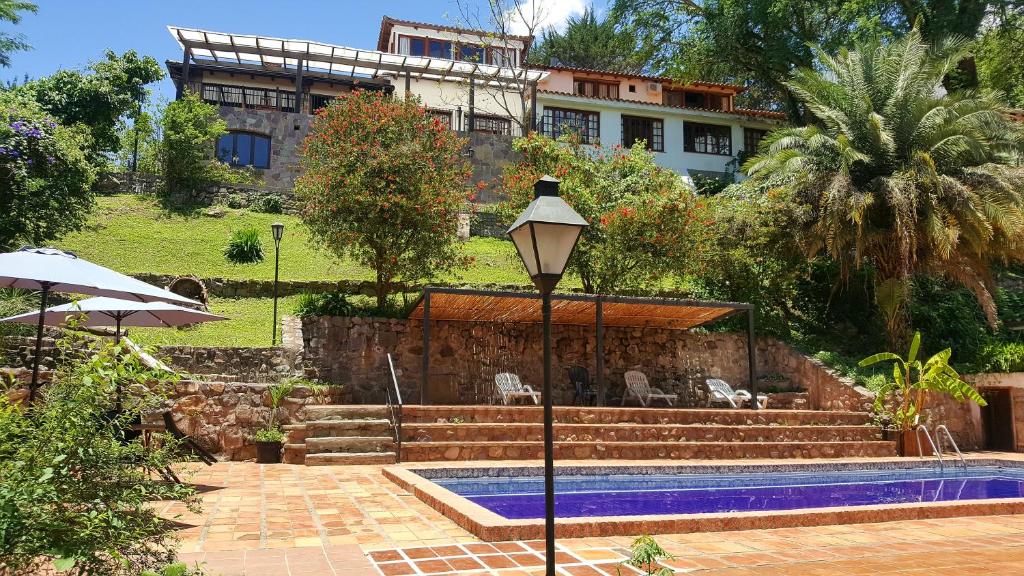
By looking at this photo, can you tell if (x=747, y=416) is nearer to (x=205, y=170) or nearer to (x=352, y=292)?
(x=352, y=292)

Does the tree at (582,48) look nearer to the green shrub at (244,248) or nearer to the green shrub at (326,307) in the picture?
the green shrub at (244,248)

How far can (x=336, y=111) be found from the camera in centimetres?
1541

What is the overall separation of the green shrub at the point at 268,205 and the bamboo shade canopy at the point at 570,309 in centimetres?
1264

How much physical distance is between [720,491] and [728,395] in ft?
18.4

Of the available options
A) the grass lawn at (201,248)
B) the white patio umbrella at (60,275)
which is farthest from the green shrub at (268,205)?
the white patio umbrella at (60,275)

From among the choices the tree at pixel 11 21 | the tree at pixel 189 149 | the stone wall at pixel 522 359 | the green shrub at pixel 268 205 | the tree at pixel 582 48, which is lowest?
the stone wall at pixel 522 359

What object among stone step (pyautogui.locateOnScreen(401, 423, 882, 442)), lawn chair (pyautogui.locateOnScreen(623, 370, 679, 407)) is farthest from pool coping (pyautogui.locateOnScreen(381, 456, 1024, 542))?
lawn chair (pyautogui.locateOnScreen(623, 370, 679, 407))

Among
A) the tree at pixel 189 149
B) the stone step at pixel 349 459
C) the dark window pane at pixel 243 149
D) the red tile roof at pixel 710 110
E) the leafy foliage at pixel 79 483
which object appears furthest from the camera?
the red tile roof at pixel 710 110

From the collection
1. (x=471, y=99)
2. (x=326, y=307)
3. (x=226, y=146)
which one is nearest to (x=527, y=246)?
(x=326, y=307)

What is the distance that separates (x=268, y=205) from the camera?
24.8m

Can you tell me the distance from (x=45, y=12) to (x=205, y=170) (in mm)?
6538

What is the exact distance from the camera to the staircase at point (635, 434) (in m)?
11.0

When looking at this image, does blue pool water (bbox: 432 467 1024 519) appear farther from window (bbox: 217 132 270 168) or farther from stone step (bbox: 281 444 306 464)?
window (bbox: 217 132 270 168)

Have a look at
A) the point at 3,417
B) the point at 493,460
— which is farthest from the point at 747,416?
the point at 3,417
